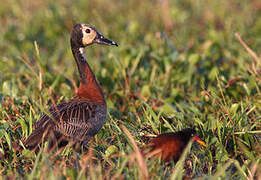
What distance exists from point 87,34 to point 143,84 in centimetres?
150

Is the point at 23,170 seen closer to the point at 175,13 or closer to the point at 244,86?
the point at 244,86

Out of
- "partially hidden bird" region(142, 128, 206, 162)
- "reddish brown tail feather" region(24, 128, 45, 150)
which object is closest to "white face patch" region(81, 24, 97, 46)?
"reddish brown tail feather" region(24, 128, 45, 150)

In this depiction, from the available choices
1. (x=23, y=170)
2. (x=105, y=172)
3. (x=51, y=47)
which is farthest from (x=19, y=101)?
(x=51, y=47)

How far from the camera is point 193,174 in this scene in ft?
12.5

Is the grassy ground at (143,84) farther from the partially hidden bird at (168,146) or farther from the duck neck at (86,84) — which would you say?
the duck neck at (86,84)

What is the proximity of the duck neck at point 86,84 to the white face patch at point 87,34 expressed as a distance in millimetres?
113

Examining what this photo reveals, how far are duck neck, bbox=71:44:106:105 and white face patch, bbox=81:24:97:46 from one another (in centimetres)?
11

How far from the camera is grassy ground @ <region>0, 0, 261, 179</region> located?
3867 mm

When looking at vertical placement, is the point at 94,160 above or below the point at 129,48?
below

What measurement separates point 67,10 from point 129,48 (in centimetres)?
378

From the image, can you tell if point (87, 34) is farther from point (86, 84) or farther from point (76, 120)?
point (76, 120)

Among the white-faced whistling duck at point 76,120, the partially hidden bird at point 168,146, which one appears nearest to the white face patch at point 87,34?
the white-faced whistling duck at point 76,120

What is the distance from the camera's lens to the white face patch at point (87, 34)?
5074 millimetres

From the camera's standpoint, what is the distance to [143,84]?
249 inches
